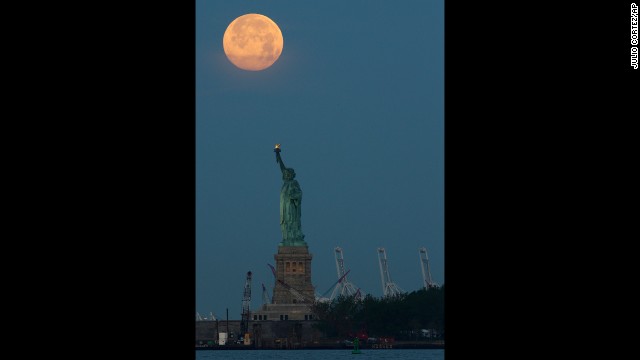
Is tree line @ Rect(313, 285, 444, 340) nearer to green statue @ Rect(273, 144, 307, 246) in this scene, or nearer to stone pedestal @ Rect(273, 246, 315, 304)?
stone pedestal @ Rect(273, 246, 315, 304)

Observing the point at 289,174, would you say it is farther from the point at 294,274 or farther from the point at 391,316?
the point at 391,316

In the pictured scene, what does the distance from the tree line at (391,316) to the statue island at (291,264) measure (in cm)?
1007

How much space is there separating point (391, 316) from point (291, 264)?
2446 centimetres

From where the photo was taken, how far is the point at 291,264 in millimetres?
144250

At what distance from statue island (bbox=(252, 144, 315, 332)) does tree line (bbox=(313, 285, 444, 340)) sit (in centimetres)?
1007

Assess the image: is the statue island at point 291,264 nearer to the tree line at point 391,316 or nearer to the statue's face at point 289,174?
the statue's face at point 289,174

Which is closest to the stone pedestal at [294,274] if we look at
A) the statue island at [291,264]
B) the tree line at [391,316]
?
the statue island at [291,264]

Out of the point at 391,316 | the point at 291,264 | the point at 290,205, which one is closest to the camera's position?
the point at 290,205

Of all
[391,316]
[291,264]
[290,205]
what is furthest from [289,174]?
[391,316]

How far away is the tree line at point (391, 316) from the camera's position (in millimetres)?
164125

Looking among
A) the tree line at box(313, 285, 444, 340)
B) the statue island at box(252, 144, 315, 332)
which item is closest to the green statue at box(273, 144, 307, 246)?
the statue island at box(252, 144, 315, 332)
